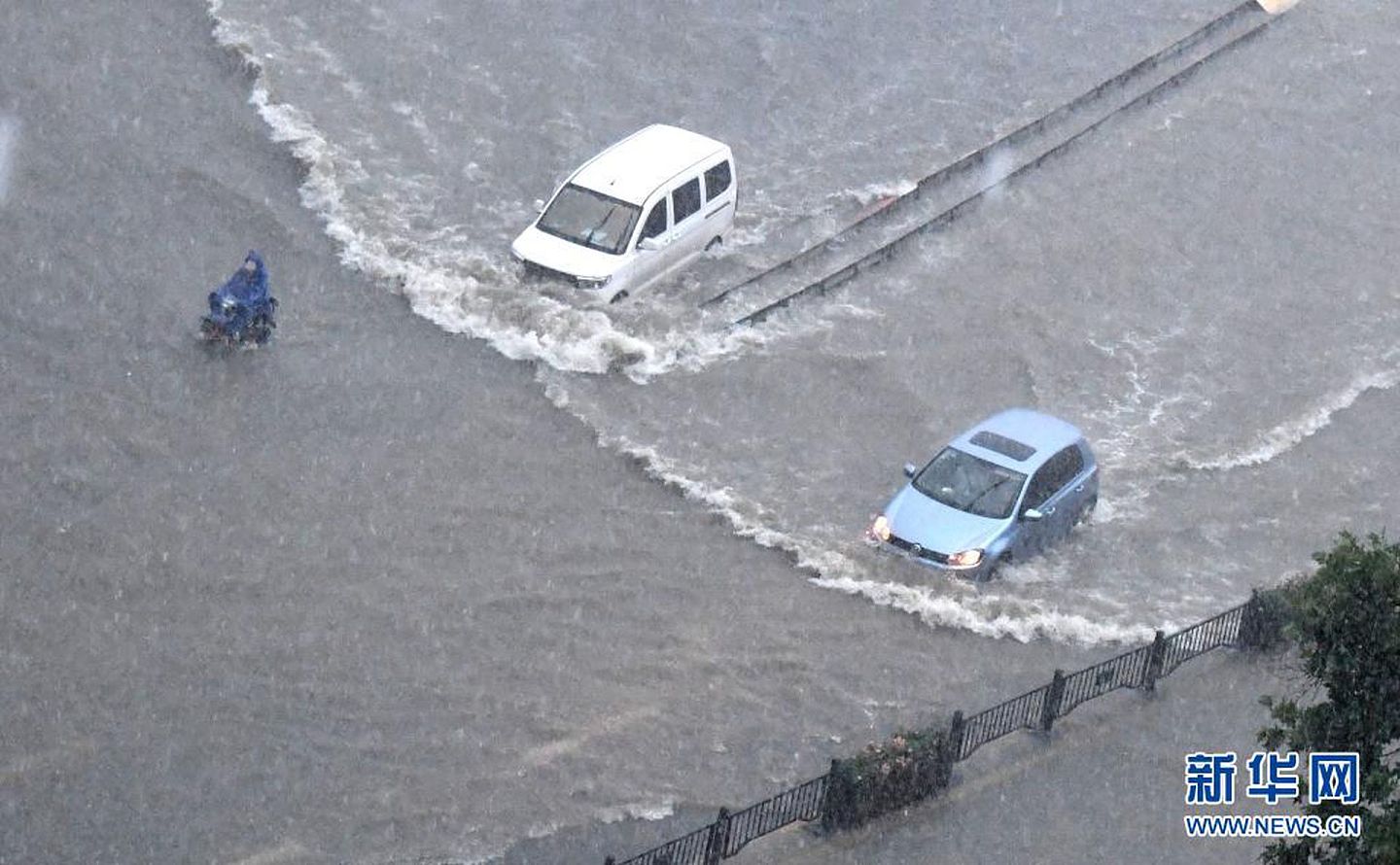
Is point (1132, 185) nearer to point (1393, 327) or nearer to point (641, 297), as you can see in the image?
point (1393, 327)

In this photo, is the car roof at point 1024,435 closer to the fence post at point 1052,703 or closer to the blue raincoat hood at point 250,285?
the fence post at point 1052,703

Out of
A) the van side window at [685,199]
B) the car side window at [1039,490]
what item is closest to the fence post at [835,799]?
the car side window at [1039,490]

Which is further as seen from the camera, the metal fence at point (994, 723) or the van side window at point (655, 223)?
the van side window at point (655, 223)

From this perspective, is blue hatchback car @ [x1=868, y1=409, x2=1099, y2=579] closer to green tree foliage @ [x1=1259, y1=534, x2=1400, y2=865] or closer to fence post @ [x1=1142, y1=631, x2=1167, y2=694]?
fence post @ [x1=1142, y1=631, x2=1167, y2=694]

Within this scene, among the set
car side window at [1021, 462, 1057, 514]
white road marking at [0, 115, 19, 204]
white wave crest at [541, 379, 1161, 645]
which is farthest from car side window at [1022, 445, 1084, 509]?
white road marking at [0, 115, 19, 204]

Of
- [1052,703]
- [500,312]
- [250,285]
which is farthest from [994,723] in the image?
[250,285]

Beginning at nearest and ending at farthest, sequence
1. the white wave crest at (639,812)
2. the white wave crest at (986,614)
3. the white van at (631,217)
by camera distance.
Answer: the white wave crest at (639,812) → the white wave crest at (986,614) → the white van at (631,217)
